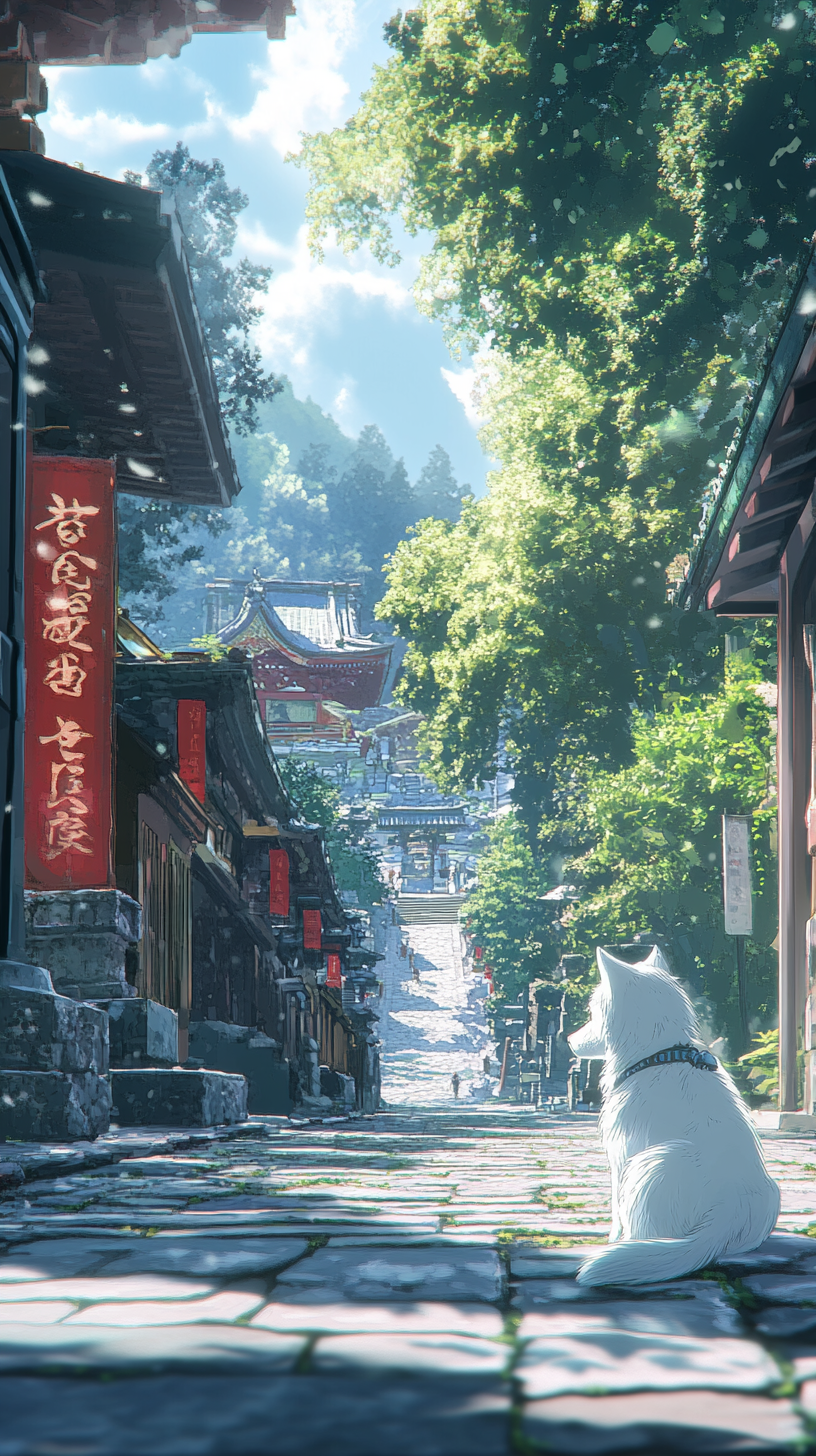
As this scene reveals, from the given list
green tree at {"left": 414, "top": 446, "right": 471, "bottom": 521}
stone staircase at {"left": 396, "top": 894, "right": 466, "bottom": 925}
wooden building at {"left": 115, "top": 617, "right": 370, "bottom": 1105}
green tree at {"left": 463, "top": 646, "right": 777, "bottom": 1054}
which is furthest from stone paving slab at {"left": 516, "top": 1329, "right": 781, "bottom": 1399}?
green tree at {"left": 414, "top": 446, "right": 471, "bottom": 521}

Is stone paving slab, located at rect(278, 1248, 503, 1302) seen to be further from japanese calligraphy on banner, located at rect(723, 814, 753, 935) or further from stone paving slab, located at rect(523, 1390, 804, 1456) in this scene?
japanese calligraphy on banner, located at rect(723, 814, 753, 935)

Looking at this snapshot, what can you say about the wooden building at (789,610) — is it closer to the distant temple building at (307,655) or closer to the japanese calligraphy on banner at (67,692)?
the japanese calligraphy on banner at (67,692)

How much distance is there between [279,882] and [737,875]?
692cm

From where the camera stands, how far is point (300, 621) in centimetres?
7081

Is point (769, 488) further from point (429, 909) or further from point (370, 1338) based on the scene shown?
point (429, 909)

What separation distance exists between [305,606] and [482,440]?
42554 mm

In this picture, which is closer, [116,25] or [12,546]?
[12,546]

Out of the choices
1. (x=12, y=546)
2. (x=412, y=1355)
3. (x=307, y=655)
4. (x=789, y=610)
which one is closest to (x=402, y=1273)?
(x=412, y=1355)

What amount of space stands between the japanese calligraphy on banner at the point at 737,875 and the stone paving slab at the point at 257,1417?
15.8 meters

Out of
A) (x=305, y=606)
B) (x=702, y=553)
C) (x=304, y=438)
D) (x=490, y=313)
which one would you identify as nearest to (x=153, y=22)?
(x=702, y=553)

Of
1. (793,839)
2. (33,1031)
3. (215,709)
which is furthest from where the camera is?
(215,709)

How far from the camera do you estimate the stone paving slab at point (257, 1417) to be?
5.45ft

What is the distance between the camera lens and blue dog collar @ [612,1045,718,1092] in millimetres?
3445

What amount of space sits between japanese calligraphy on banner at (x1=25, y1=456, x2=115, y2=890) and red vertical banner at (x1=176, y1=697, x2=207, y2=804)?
4.76 metres
